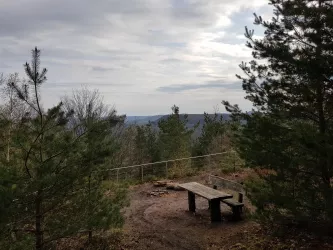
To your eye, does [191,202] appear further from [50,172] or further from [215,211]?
[50,172]

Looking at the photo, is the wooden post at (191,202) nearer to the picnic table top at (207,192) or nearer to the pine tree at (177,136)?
the picnic table top at (207,192)

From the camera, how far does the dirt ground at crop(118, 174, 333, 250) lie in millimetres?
6473

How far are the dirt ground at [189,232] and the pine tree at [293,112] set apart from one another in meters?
0.94

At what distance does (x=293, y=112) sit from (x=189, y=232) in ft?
13.1

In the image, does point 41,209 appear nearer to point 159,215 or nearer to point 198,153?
point 159,215

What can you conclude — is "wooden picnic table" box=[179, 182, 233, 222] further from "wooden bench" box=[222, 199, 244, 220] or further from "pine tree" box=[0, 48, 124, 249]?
"pine tree" box=[0, 48, 124, 249]

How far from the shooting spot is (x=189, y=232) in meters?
7.79

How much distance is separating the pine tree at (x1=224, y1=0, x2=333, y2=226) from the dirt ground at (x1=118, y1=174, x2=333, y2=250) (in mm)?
937

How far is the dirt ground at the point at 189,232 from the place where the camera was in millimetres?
6473

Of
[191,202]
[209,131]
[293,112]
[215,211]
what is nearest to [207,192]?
[215,211]

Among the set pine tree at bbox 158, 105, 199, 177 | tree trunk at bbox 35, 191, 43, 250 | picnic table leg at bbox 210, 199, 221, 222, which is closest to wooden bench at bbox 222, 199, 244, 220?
picnic table leg at bbox 210, 199, 221, 222

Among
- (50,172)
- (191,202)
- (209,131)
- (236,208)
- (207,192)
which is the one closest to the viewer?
(50,172)

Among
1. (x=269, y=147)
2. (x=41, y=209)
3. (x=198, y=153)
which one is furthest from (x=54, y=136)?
(x=198, y=153)

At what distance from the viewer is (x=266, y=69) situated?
18.7ft
